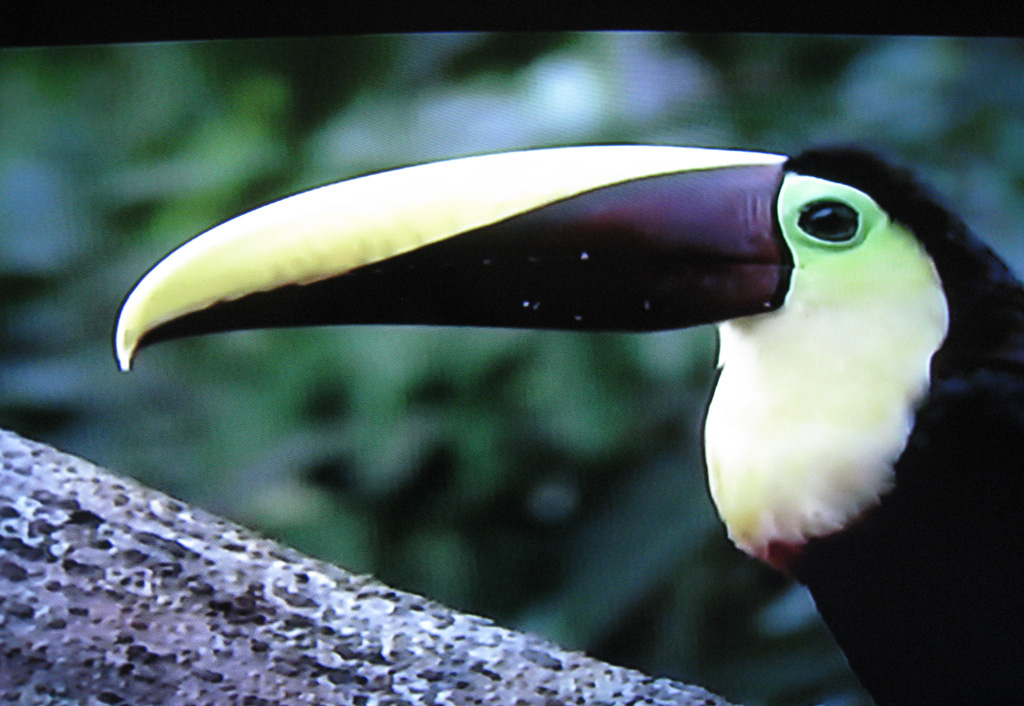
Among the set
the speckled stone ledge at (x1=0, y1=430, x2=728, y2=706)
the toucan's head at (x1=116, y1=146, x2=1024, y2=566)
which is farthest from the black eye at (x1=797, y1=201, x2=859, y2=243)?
the speckled stone ledge at (x1=0, y1=430, x2=728, y2=706)

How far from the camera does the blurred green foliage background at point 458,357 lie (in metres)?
1.22

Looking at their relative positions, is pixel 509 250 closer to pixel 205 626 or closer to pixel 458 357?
pixel 458 357

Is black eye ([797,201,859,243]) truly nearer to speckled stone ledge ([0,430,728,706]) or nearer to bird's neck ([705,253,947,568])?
bird's neck ([705,253,947,568])

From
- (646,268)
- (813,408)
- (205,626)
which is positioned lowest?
(205,626)

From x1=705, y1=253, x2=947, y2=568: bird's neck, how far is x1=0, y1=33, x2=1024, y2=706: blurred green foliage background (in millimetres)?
34

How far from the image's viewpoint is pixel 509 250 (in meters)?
1.18

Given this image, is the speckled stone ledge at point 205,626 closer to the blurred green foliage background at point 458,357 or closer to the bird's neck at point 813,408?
the blurred green foliage background at point 458,357

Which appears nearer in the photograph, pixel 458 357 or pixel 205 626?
pixel 205 626

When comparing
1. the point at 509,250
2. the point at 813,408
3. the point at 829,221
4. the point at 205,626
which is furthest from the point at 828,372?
the point at 205,626

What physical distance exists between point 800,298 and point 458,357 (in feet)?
1.24

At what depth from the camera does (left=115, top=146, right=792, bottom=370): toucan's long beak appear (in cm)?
117

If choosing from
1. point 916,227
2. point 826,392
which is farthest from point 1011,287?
point 826,392

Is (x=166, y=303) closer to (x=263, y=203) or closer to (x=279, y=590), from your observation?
(x=263, y=203)

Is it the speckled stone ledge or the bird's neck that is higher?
the bird's neck
